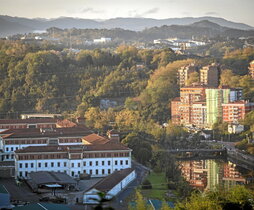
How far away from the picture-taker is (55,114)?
30.5 meters

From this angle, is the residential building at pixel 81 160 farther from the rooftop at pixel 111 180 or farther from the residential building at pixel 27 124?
the residential building at pixel 27 124

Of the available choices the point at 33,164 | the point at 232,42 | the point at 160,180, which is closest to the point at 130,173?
the point at 160,180

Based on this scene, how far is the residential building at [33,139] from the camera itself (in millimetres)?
20844

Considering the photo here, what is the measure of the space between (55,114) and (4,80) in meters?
5.80

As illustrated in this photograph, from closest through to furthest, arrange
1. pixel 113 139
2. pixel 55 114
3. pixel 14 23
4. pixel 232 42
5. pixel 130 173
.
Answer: pixel 130 173
pixel 113 139
pixel 55 114
pixel 232 42
pixel 14 23

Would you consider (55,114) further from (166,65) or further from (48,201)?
(48,201)

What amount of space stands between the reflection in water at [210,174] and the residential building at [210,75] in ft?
37.8

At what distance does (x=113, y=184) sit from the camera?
50.7 ft

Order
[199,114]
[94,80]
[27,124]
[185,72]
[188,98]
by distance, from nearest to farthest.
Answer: [27,124], [199,114], [188,98], [185,72], [94,80]

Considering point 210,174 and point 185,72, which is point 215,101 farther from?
point 210,174

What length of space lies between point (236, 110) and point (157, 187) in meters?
13.6

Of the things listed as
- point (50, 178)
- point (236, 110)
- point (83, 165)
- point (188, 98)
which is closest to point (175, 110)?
point (188, 98)

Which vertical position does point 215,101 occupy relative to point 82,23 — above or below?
below

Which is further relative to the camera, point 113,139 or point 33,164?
point 113,139
